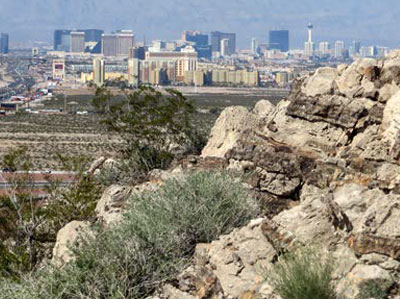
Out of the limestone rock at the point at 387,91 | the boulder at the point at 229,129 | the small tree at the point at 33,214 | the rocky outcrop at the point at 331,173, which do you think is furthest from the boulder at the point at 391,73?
the small tree at the point at 33,214

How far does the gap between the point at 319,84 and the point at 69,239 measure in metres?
5.09

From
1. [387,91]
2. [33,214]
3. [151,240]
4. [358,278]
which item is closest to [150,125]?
[33,214]

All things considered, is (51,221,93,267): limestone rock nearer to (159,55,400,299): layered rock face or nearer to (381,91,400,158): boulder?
(159,55,400,299): layered rock face

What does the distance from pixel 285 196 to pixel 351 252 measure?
363 cm

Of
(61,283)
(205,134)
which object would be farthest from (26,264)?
(205,134)

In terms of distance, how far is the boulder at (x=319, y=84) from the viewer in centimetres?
1344

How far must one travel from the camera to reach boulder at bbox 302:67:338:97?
13438 millimetres

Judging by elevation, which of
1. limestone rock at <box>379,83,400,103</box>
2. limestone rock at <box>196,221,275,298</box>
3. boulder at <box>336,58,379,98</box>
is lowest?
limestone rock at <box>196,221,275,298</box>

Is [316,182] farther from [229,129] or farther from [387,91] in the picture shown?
[229,129]

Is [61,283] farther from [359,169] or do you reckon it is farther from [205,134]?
[205,134]

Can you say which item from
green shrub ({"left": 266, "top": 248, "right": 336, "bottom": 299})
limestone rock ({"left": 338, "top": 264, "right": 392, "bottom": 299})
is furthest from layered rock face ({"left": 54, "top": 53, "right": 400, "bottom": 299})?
green shrub ({"left": 266, "top": 248, "right": 336, "bottom": 299})

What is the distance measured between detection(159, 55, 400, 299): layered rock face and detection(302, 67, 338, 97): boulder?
21 millimetres

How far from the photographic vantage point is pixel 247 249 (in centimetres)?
903

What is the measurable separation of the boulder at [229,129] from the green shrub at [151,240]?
4627 mm
